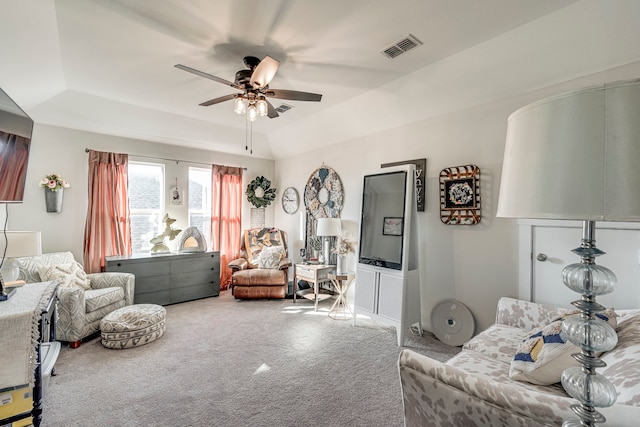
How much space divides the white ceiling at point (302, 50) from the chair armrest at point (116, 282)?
2028 mm

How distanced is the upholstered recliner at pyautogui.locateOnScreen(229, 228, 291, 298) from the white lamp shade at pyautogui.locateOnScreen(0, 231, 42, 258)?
246 centimetres

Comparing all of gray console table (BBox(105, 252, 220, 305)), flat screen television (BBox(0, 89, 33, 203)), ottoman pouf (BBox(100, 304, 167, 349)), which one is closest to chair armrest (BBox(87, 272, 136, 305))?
gray console table (BBox(105, 252, 220, 305))

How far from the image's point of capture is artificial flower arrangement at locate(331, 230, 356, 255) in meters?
4.18

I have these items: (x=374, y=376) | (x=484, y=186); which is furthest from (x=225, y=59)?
(x=374, y=376)

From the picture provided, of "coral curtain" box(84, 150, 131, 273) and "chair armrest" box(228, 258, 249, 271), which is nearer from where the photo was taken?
"coral curtain" box(84, 150, 131, 273)

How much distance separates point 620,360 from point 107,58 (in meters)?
4.11

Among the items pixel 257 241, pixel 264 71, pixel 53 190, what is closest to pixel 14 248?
pixel 53 190

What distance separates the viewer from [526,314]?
7.38 feet

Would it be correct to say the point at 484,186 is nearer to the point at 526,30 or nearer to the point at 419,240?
the point at 419,240

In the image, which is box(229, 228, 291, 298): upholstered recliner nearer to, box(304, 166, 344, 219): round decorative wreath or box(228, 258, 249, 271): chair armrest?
box(228, 258, 249, 271): chair armrest

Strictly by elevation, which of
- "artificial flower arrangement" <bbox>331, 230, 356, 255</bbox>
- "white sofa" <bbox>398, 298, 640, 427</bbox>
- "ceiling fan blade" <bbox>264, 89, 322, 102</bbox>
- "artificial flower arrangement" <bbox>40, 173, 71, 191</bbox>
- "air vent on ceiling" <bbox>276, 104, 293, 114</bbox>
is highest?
"air vent on ceiling" <bbox>276, 104, 293, 114</bbox>

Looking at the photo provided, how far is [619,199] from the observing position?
2.03 ft

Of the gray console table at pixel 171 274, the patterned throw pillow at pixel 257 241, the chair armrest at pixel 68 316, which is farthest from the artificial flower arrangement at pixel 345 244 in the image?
the chair armrest at pixel 68 316

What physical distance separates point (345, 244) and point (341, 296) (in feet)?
2.46
